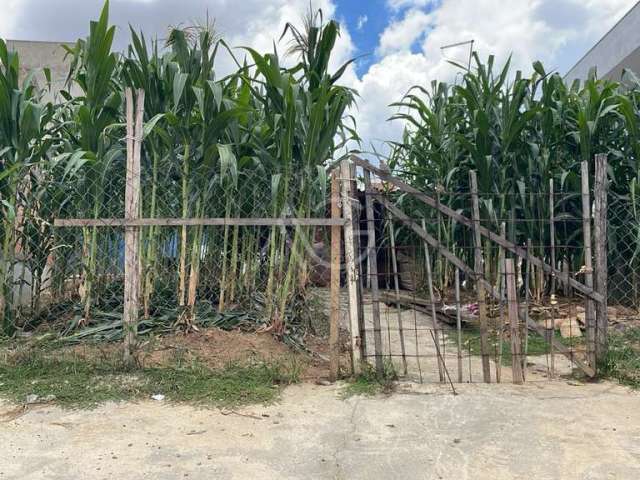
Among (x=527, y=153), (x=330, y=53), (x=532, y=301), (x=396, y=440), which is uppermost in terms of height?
(x=330, y=53)

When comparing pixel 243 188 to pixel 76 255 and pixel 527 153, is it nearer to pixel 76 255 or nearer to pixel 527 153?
pixel 76 255

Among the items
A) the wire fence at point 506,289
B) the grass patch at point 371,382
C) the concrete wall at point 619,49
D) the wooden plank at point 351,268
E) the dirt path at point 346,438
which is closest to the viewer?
the dirt path at point 346,438

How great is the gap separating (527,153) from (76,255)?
17.6 feet

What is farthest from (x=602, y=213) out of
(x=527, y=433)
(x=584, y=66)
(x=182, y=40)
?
(x=584, y=66)

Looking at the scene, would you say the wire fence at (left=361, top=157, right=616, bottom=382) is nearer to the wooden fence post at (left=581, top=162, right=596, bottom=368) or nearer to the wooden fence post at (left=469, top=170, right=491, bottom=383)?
the wooden fence post at (left=581, top=162, right=596, bottom=368)

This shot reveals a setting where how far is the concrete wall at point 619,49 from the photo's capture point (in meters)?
12.6

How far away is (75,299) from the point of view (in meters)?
5.34

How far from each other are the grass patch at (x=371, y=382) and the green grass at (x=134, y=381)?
47 cm

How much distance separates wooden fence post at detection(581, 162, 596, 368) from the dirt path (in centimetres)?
40

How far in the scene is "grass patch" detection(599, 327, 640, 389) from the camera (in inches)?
171

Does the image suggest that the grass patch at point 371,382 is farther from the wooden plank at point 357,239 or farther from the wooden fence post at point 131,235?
the wooden fence post at point 131,235

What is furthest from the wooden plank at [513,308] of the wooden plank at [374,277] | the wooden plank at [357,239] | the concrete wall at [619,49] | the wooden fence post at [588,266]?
the concrete wall at [619,49]

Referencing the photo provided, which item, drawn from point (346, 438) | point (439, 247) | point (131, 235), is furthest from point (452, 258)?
point (131, 235)

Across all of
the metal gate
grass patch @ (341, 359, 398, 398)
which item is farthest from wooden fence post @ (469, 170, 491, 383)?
grass patch @ (341, 359, 398, 398)
